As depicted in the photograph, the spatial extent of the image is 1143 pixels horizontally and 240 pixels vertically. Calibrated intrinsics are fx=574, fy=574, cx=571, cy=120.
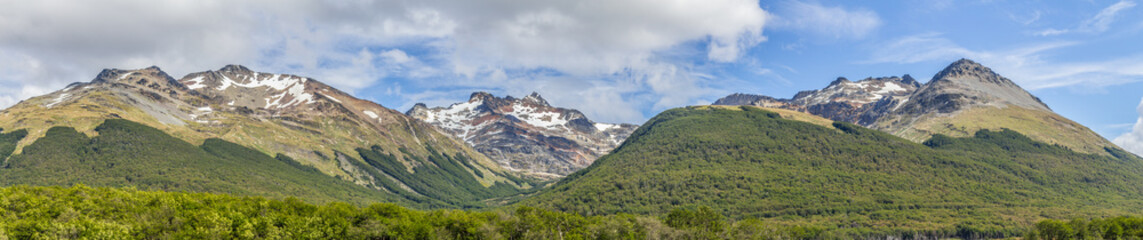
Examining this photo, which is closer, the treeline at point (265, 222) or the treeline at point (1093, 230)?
the treeline at point (265, 222)

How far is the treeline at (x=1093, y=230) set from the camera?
160 meters

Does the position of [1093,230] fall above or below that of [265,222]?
above

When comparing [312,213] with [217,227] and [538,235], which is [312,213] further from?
[538,235]

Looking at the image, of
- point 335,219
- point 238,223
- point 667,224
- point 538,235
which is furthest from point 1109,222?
point 238,223

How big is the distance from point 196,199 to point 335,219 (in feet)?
127

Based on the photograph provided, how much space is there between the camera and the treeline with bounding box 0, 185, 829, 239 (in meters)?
102

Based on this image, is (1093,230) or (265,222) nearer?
(265,222)

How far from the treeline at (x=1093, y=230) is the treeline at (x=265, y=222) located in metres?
79.4

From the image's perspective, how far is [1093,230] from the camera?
555ft

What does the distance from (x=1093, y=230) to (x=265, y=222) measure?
8759 inches

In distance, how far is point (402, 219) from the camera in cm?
13925

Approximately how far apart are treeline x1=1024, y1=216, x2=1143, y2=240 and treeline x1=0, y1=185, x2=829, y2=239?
79445 mm

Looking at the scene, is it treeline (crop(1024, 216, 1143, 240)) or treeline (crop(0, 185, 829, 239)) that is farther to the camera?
treeline (crop(1024, 216, 1143, 240))

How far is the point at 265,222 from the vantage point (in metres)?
116
